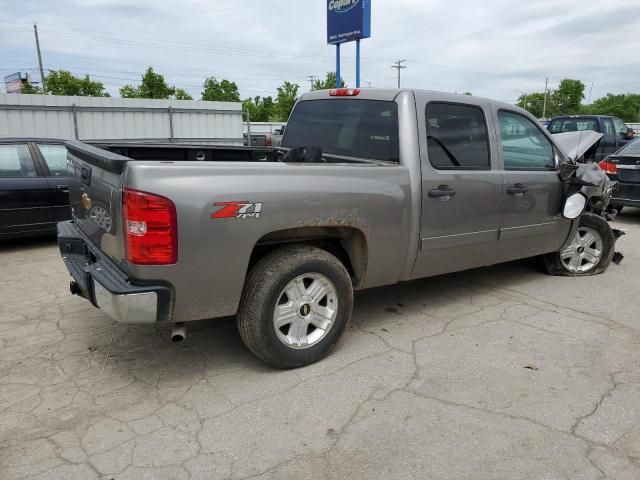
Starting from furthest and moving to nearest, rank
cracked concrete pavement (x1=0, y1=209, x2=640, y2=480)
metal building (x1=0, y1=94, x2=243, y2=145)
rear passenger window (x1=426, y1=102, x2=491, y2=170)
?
metal building (x1=0, y1=94, x2=243, y2=145) → rear passenger window (x1=426, y1=102, x2=491, y2=170) → cracked concrete pavement (x1=0, y1=209, x2=640, y2=480)

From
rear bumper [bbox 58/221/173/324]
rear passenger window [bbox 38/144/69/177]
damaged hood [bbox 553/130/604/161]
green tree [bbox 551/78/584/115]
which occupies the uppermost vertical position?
green tree [bbox 551/78/584/115]

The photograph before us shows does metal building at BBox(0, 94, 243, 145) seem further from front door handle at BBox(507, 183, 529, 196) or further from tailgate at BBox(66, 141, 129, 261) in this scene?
front door handle at BBox(507, 183, 529, 196)

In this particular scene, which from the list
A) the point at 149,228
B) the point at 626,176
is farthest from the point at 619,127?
the point at 149,228

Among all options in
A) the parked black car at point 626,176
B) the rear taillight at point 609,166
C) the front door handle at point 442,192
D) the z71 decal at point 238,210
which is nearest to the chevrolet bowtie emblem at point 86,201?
the z71 decal at point 238,210

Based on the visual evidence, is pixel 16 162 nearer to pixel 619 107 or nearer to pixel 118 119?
pixel 118 119

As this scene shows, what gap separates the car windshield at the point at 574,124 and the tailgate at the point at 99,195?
1435 cm

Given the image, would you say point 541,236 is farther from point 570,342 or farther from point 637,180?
point 637,180

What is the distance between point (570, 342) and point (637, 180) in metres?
5.94

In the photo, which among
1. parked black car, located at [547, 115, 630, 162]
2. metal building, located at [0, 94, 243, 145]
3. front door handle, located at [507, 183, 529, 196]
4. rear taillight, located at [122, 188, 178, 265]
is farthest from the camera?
parked black car, located at [547, 115, 630, 162]

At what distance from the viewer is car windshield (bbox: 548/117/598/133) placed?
14.6 metres

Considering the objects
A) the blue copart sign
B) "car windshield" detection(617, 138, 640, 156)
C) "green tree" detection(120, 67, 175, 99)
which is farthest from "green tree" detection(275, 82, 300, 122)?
"car windshield" detection(617, 138, 640, 156)

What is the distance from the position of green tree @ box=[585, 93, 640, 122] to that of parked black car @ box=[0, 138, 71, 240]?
105835mm

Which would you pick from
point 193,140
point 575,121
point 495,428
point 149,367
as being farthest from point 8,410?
point 575,121

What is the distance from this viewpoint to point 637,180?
8438mm
